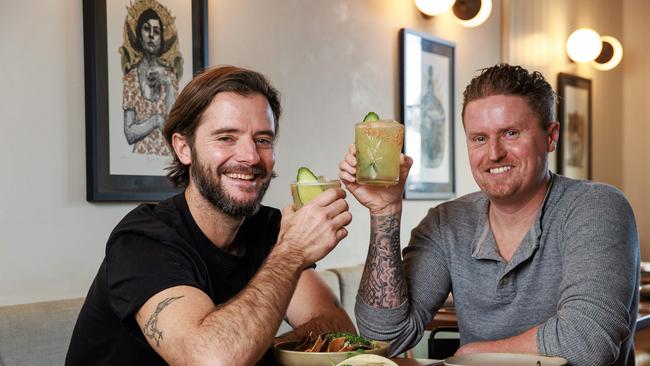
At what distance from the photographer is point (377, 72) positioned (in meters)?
4.21

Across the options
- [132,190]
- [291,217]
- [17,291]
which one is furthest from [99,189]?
[291,217]

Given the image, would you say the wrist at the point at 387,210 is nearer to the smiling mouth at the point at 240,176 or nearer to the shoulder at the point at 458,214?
the shoulder at the point at 458,214

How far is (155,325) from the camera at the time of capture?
1.63m

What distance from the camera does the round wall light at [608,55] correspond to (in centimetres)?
635

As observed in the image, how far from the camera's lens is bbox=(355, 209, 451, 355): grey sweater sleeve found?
212 cm

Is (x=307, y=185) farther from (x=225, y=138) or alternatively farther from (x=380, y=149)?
(x=225, y=138)

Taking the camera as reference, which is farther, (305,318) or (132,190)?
(132,190)

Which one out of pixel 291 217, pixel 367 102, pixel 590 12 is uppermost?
pixel 590 12

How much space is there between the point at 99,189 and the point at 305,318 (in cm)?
101

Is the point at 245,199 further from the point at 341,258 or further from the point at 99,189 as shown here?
the point at 341,258

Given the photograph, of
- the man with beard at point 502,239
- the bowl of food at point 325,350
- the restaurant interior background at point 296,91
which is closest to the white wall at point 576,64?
the restaurant interior background at point 296,91

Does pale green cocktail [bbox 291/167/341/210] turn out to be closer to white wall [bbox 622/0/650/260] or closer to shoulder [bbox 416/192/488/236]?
shoulder [bbox 416/192/488/236]

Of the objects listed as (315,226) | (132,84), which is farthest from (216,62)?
(315,226)

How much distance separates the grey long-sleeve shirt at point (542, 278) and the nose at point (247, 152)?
503 mm
